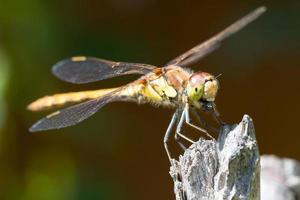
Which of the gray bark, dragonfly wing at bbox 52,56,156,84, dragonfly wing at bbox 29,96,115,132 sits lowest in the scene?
the gray bark

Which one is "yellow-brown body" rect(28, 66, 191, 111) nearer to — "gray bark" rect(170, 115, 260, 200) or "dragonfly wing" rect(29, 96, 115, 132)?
"dragonfly wing" rect(29, 96, 115, 132)

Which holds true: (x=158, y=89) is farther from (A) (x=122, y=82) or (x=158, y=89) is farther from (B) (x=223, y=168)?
(A) (x=122, y=82)

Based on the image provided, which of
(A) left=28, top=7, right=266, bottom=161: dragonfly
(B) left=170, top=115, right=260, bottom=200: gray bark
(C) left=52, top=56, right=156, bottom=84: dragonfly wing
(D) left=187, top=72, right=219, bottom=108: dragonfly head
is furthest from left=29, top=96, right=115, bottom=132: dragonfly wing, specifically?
(B) left=170, top=115, right=260, bottom=200: gray bark

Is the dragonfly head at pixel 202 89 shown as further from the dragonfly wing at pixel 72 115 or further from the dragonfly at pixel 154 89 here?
the dragonfly wing at pixel 72 115

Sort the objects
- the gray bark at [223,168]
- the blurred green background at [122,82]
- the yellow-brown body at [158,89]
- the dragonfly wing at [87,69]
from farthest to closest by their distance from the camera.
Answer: the blurred green background at [122,82], the dragonfly wing at [87,69], the yellow-brown body at [158,89], the gray bark at [223,168]

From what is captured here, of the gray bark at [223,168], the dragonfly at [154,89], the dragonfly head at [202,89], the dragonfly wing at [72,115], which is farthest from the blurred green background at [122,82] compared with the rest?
the gray bark at [223,168]

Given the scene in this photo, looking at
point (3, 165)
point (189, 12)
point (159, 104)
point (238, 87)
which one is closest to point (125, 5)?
point (189, 12)

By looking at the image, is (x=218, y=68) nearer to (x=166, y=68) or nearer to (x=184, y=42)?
(x=184, y=42)
